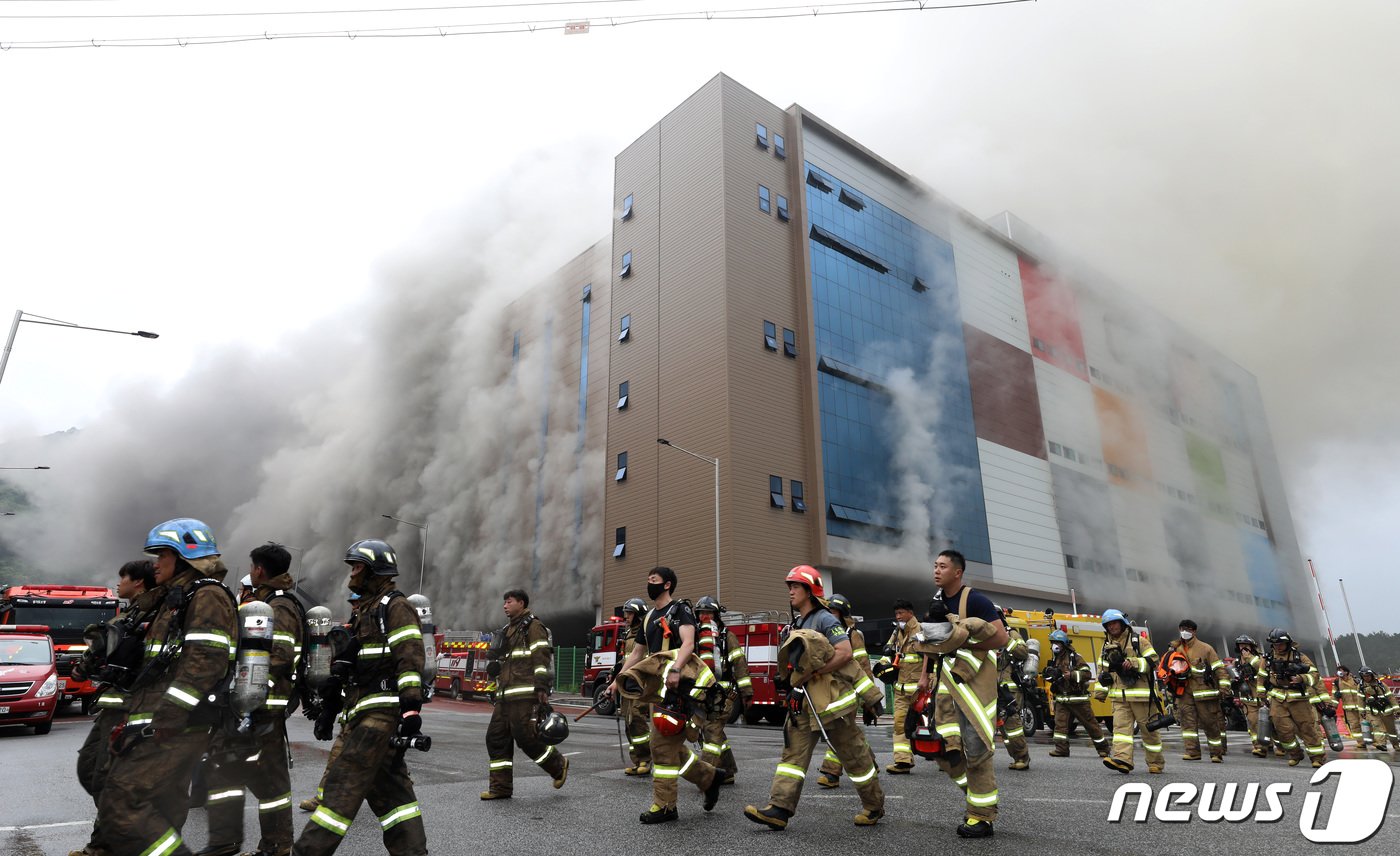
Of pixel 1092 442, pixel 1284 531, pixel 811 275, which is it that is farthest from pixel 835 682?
pixel 1284 531

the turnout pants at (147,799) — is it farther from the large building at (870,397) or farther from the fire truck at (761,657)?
the large building at (870,397)

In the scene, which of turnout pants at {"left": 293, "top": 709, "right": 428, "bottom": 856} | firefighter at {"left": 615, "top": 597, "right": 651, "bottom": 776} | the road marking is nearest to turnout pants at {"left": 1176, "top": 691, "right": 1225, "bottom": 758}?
firefighter at {"left": 615, "top": 597, "right": 651, "bottom": 776}

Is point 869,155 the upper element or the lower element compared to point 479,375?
upper

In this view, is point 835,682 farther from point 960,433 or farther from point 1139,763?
point 960,433

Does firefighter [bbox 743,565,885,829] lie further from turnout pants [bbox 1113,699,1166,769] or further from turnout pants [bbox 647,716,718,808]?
turnout pants [bbox 1113,699,1166,769]

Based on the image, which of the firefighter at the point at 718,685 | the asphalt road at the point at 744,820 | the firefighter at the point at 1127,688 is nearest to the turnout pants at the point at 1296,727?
the asphalt road at the point at 744,820

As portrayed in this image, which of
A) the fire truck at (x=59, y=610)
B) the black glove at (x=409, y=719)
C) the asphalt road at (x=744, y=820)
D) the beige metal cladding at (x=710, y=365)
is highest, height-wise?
the beige metal cladding at (x=710, y=365)

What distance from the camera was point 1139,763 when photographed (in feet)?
30.8

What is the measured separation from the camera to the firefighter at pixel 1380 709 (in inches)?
575

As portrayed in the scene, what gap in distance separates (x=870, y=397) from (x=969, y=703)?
31.5 meters

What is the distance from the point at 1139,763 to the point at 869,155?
36.1m

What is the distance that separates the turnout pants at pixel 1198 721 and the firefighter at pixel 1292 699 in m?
0.96

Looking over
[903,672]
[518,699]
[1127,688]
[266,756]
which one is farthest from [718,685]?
[1127,688]

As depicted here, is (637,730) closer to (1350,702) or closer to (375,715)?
(375,715)
